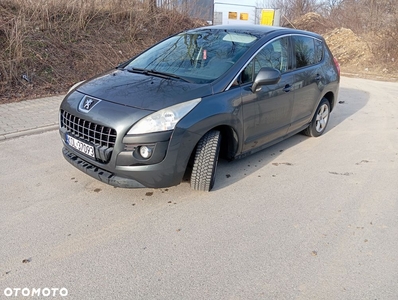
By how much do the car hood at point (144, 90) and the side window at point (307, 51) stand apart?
1982mm

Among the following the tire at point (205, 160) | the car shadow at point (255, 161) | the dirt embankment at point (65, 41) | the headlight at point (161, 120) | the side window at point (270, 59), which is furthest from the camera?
the dirt embankment at point (65, 41)

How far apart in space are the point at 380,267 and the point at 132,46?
1006cm

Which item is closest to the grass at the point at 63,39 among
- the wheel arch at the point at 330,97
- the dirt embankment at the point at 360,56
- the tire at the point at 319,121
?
the tire at the point at 319,121

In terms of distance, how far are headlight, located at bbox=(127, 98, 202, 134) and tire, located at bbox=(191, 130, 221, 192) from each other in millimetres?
429

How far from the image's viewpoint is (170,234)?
302 cm

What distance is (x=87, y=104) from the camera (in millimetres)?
3363

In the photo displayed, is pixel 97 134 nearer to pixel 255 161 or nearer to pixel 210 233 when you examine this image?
pixel 210 233

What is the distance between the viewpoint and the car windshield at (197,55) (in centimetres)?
382

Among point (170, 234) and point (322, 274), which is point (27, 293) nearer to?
point (170, 234)

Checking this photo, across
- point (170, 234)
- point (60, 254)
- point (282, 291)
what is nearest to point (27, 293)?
point (60, 254)

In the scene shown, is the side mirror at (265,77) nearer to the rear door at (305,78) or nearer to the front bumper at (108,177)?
the rear door at (305,78)

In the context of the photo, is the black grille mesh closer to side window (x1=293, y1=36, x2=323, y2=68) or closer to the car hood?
the car hood

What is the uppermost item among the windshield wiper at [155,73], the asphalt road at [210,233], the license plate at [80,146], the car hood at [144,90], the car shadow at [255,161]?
the windshield wiper at [155,73]

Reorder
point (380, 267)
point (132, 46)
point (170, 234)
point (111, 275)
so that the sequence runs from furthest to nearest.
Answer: point (132, 46) → point (170, 234) → point (380, 267) → point (111, 275)
